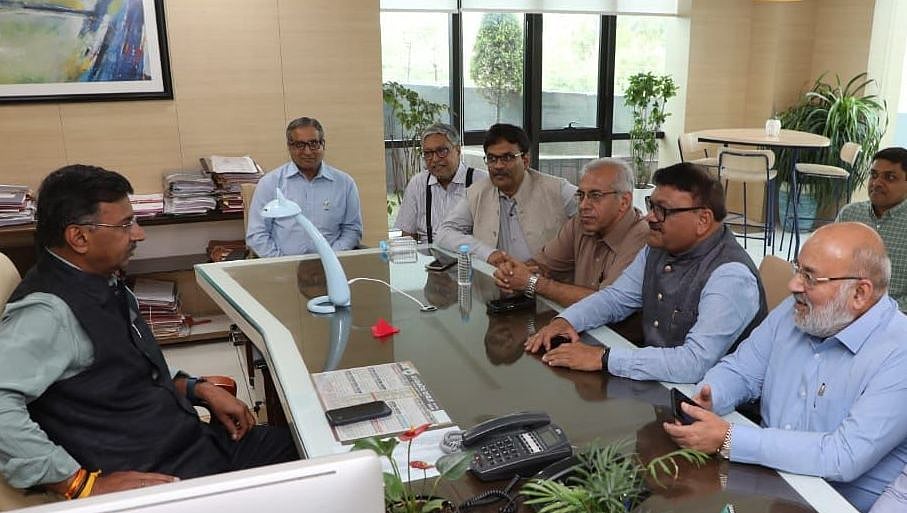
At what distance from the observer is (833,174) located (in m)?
5.93

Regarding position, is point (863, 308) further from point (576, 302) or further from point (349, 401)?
point (349, 401)

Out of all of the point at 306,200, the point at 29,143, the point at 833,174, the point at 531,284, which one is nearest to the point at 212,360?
the point at 306,200

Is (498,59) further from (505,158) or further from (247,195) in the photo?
(505,158)

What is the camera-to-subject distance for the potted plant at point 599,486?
1151 mm

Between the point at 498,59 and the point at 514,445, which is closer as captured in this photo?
the point at 514,445

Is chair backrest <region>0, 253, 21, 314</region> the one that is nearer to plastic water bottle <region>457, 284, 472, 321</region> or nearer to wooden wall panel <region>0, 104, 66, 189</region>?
plastic water bottle <region>457, 284, 472, 321</region>

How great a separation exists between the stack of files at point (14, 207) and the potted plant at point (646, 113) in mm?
4977

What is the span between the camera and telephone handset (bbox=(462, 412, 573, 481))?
4.65 ft

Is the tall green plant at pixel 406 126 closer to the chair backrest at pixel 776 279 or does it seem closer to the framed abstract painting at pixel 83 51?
the framed abstract painting at pixel 83 51

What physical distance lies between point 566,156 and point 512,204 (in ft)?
11.6

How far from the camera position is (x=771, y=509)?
4.34 feet

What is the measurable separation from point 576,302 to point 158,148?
9.70 feet

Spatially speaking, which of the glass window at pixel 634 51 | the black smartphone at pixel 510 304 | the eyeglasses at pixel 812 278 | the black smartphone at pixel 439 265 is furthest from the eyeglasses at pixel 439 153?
the glass window at pixel 634 51

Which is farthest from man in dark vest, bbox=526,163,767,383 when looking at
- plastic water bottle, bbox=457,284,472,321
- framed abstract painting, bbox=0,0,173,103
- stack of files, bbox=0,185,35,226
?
framed abstract painting, bbox=0,0,173,103
